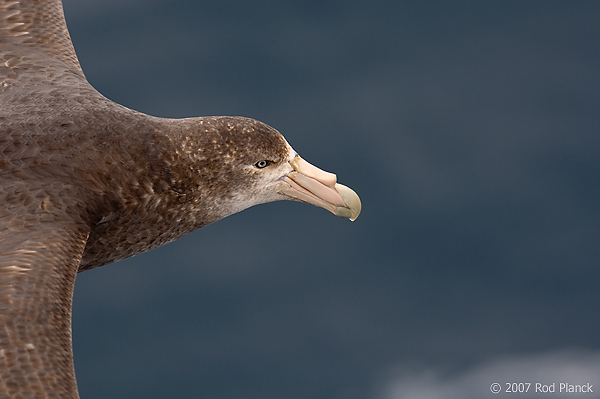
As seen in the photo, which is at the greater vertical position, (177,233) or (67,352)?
(177,233)

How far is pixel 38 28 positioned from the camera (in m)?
12.9

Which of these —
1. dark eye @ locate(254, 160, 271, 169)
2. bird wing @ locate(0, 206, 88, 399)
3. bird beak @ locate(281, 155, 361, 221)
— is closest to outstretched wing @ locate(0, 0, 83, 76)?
dark eye @ locate(254, 160, 271, 169)

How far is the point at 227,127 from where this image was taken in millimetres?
11227

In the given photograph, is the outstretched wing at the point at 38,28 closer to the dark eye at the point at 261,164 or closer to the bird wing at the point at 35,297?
the dark eye at the point at 261,164

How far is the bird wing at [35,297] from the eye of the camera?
8.47 m

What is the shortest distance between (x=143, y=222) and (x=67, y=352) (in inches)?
89.6

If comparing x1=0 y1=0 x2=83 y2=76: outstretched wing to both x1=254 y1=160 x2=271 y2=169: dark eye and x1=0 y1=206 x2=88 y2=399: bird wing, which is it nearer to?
x1=254 y1=160 x2=271 y2=169: dark eye

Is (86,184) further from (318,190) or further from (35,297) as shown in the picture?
(318,190)

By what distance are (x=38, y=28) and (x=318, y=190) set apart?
4.16 meters

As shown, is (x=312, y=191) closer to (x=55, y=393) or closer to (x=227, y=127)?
(x=227, y=127)

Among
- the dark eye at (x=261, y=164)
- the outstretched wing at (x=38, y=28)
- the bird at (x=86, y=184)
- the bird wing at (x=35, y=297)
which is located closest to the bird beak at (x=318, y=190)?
the bird at (x=86, y=184)

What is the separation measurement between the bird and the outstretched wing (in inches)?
7.9

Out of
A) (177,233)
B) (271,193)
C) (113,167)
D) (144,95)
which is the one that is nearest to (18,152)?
(113,167)

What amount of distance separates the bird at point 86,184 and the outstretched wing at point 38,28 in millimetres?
201
